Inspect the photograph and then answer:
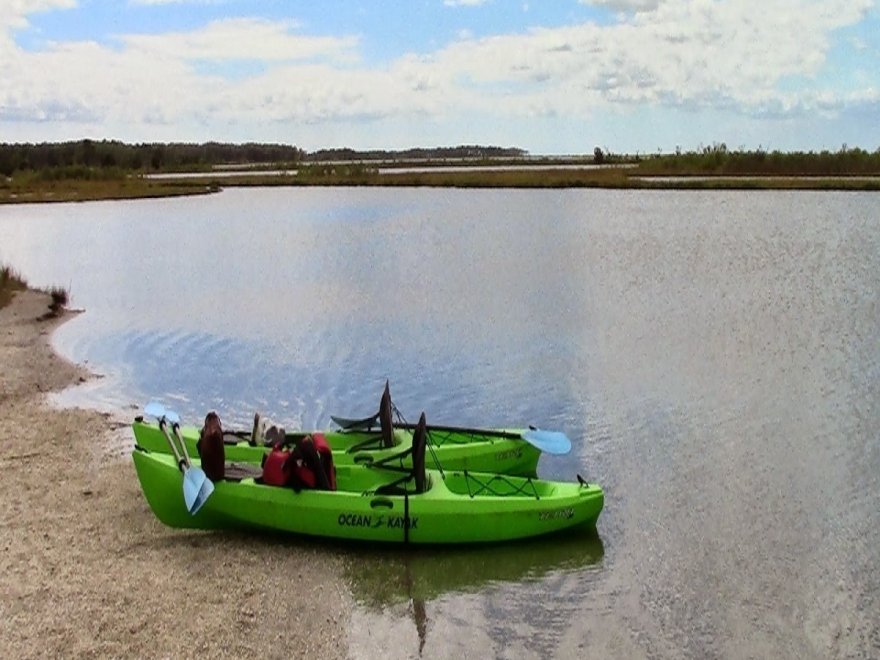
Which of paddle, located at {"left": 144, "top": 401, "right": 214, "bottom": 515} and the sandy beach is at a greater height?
paddle, located at {"left": 144, "top": 401, "right": 214, "bottom": 515}

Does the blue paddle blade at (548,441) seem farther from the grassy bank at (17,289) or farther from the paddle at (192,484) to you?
the grassy bank at (17,289)

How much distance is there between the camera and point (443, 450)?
13727 mm

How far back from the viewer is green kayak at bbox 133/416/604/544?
1191 centimetres

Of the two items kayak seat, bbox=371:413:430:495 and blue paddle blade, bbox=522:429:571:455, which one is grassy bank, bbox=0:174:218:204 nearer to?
blue paddle blade, bbox=522:429:571:455

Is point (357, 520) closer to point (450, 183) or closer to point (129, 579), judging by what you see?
point (129, 579)

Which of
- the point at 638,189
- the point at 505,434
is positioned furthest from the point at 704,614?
the point at 638,189

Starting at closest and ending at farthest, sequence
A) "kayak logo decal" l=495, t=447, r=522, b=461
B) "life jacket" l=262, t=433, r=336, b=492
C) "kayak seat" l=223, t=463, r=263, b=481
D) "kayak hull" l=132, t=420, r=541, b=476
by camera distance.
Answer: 1. "life jacket" l=262, t=433, r=336, b=492
2. "kayak seat" l=223, t=463, r=263, b=481
3. "kayak hull" l=132, t=420, r=541, b=476
4. "kayak logo decal" l=495, t=447, r=522, b=461

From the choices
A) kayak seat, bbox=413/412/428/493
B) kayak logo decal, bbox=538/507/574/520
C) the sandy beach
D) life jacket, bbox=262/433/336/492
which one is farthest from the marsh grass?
kayak logo decal, bbox=538/507/574/520

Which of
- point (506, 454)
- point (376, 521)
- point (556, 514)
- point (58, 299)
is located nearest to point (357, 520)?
point (376, 521)

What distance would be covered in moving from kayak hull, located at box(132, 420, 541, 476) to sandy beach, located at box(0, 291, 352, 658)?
1392 millimetres

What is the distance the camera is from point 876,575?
11234mm

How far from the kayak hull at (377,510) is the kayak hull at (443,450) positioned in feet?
3.17

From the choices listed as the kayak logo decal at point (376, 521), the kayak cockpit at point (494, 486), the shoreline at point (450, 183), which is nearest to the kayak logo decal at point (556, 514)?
the kayak cockpit at point (494, 486)

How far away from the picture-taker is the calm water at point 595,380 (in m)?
10.6
